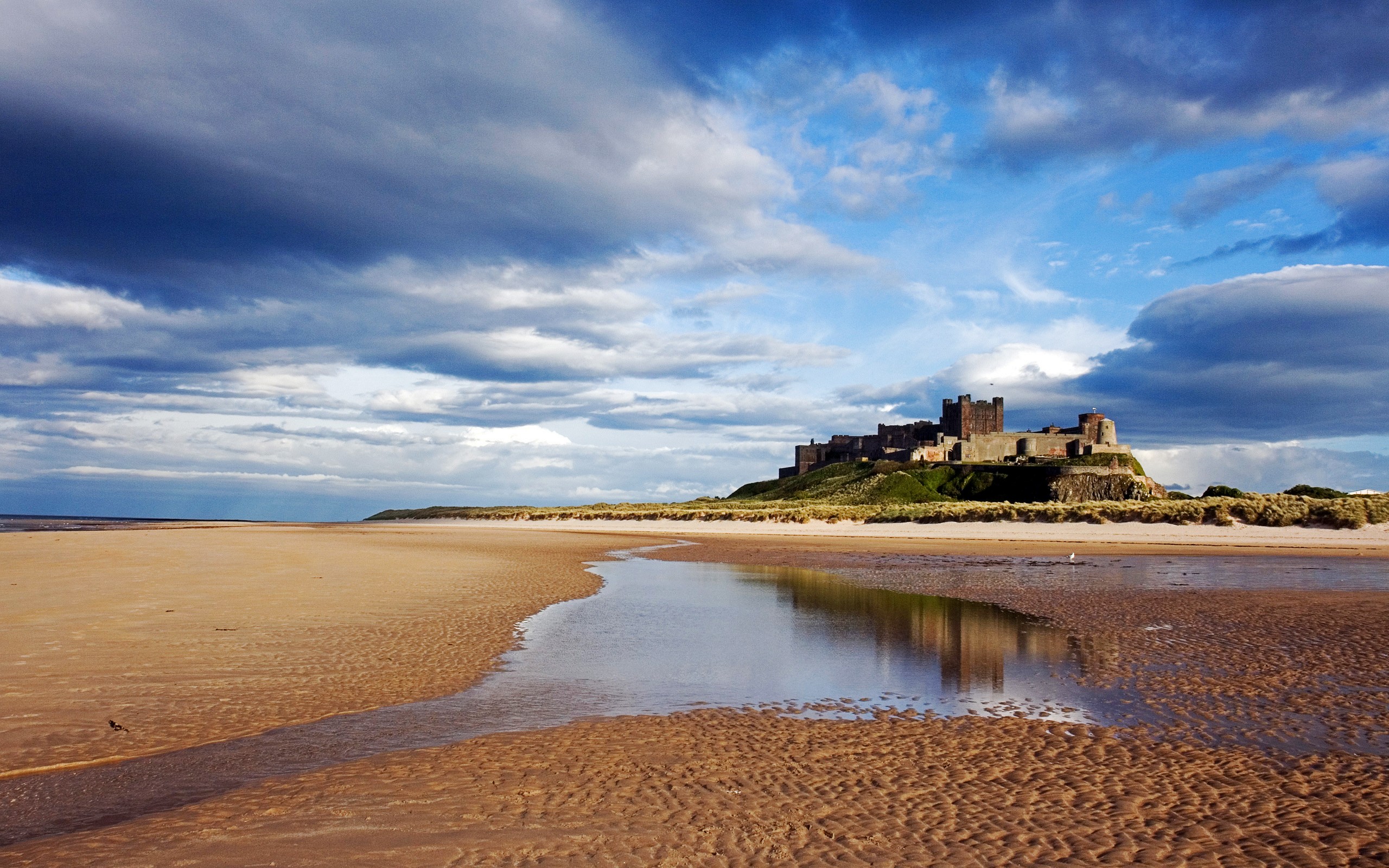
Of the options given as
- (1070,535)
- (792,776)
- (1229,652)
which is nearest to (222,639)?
(792,776)

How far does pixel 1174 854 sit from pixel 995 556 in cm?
3147

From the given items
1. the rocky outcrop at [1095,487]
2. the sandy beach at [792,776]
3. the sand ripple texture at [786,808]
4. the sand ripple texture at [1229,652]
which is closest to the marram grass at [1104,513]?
the rocky outcrop at [1095,487]

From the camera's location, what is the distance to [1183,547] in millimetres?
38562

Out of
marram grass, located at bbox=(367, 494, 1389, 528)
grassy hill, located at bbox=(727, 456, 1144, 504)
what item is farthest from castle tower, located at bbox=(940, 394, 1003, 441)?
marram grass, located at bbox=(367, 494, 1389, 528)

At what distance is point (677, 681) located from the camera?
36.9 ft

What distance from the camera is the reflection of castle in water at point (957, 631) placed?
40.8ft

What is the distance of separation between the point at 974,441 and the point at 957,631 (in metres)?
112

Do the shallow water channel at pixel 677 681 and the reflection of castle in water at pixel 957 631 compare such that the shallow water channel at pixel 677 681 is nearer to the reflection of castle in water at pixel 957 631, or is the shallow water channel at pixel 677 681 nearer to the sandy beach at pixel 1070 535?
the reflection of castle in water at pixel 957 631

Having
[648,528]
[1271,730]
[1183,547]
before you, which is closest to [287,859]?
[1271,730]

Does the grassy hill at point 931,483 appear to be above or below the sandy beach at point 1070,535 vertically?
above

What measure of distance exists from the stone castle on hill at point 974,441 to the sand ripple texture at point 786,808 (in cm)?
11155

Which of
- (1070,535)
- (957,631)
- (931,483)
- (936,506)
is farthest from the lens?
(931,483)

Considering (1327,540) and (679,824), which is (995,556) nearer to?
(1327,540)

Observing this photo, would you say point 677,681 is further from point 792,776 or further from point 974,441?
point 974,441
